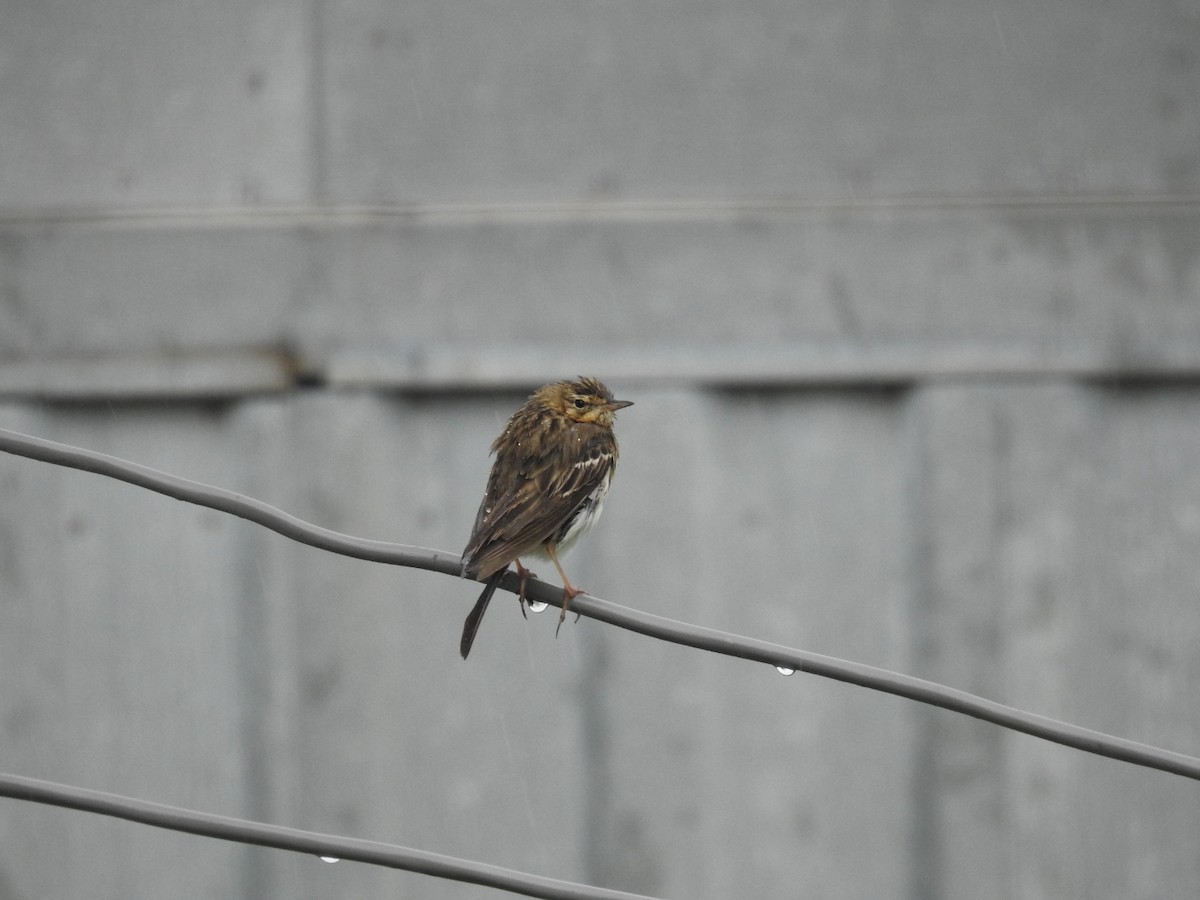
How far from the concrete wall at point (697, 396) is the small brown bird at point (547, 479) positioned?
102cm

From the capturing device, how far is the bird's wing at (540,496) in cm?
380

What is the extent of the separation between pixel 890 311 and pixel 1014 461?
2.72 feet

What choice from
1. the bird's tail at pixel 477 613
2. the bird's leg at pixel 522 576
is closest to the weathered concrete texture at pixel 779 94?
the bird's leg at pixel 522 576

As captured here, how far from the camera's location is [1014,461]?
18.4 ft

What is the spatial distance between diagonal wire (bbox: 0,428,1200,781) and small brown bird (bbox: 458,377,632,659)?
0.78 m

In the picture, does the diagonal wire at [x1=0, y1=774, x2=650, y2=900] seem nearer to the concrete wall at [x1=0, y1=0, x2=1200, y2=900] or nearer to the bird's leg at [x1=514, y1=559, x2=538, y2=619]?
the bird's leg at [x1=514, y1=559, x2=538, y2=619]

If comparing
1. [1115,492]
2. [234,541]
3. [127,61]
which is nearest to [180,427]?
[234,541]

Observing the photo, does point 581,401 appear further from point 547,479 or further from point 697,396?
point 697,396

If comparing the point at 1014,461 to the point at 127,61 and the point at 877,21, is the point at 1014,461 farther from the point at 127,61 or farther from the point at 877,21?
the point at 127,61

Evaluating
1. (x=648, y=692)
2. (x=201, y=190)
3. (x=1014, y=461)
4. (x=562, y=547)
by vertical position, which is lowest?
(x=648, y=692)

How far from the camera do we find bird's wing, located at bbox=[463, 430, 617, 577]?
12.5 ft

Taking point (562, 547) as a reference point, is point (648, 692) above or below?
below

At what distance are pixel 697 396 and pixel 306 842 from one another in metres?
3.32

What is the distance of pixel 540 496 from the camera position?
409cm
